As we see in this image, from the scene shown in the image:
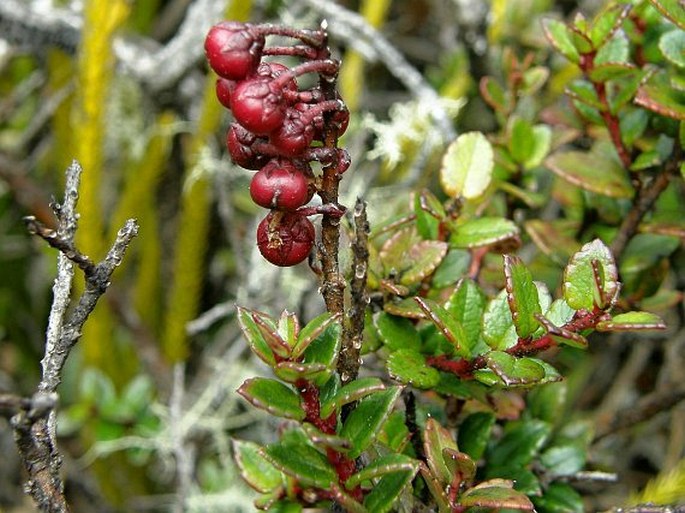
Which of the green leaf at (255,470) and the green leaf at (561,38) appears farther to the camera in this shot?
the green leaf at (561,38)

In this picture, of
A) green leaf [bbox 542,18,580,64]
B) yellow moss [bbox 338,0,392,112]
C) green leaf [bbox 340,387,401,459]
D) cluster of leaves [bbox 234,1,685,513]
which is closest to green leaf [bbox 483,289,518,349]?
cluster of leaves [bbox 234,1,685,513]

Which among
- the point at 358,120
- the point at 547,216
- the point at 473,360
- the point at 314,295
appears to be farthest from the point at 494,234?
the point at 358,120

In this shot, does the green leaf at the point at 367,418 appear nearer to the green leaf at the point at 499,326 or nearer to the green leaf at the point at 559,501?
the green leaf at the point at 499,326

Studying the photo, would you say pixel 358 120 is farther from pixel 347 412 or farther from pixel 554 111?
pixel 347 412

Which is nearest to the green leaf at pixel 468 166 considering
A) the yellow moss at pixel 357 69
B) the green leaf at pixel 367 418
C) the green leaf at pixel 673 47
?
the green leaf at pixel 673 47

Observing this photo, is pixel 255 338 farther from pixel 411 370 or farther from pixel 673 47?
pixel 673 47

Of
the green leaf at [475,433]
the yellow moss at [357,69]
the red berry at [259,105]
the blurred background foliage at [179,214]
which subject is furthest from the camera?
the yellow moss at [357,69]

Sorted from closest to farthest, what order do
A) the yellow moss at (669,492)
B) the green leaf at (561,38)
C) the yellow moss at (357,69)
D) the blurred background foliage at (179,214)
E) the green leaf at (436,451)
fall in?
1. the green leaf at (436,451)
2. the green leaf at (561,38)
3. the yellow moss at (669,492)
4. the blurred background foliage at (179,214)
5. the yellow moss at (357,69)

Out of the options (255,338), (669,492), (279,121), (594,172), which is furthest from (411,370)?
(669,492)

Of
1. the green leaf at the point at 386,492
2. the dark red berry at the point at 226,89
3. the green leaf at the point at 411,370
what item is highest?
the dark red berry at the point at 226,89
